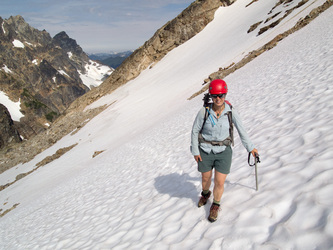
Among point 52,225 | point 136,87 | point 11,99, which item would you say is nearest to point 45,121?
point 11,99

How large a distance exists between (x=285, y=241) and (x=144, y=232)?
3198mm

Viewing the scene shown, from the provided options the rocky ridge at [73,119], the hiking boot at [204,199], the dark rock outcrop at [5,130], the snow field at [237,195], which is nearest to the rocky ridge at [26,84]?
the dark rock outcrop at [5,130]

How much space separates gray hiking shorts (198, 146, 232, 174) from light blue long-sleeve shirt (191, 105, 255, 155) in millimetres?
89

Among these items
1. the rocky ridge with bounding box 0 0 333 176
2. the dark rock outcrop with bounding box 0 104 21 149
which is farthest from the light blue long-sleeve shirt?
the dark rock outcrop with bounding box 0 104 21 149

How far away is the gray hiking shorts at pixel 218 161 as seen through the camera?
4156 mm

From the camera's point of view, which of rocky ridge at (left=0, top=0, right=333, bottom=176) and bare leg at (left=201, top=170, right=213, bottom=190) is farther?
rocky ridge at (left=0, top=0, right=333, bottom=176)

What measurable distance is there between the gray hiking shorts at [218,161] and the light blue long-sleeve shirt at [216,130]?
9 cm

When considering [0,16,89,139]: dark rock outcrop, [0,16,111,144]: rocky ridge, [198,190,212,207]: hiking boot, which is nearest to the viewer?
[198,190,212,207]: hiking boot

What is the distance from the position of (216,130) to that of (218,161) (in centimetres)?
63

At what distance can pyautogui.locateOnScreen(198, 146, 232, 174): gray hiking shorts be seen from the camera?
4.16 meters

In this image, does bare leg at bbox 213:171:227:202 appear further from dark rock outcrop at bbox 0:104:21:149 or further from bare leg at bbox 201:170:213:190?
dark rock outcrop at bbox 0:104:21:149

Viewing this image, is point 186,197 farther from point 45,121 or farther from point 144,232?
point 45,121

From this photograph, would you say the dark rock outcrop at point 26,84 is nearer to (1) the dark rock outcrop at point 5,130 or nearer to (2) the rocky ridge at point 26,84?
(2) the rocky ridge at point 26,84

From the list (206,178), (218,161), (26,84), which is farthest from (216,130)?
(26,84)
